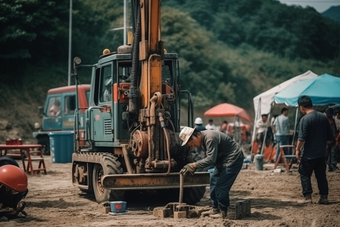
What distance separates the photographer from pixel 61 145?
25.2m

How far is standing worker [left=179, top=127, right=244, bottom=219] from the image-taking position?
1101 cm

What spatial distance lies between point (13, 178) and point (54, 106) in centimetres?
1719

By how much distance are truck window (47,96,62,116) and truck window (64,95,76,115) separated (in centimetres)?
50

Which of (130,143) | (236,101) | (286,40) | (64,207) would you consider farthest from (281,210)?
(286,40)

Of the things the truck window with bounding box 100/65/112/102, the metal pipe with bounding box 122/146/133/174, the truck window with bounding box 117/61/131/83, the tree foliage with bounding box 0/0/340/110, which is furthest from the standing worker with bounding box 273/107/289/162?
the tree foliage with bounding box 0/0/340/110

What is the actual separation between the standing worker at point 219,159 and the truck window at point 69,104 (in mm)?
15982

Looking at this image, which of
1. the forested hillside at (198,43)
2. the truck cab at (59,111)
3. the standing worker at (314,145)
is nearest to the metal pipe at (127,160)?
the standing worker at (314,145)

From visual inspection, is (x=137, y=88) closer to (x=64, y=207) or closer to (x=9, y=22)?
(x=64, y=207)

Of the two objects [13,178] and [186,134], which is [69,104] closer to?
[13,178]

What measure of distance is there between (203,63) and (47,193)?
4254cm

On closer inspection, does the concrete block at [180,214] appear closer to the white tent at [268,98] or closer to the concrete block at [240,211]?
the concrete block at [240,211]

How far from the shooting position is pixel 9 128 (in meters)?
35.7

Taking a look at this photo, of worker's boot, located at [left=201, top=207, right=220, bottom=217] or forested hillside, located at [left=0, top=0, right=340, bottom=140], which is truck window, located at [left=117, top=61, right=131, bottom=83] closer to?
worker's boot, located at [left=201, top=207, right=220, bottom=217]

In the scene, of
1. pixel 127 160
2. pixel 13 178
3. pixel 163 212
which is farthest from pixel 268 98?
pixel 13 178
